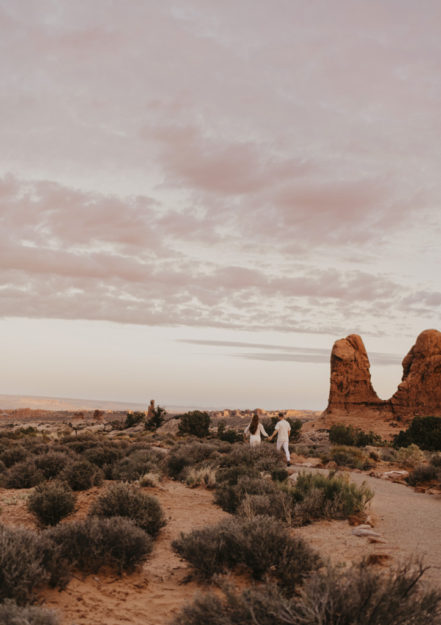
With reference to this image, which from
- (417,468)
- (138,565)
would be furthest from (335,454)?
(138,565)

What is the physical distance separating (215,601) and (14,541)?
2693 millimetres

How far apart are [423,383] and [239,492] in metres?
41.7

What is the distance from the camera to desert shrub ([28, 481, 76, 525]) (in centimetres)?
912

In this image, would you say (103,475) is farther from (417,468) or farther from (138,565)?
(417,468)

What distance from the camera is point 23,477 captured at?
1362 cm

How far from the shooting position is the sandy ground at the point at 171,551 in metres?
5.10

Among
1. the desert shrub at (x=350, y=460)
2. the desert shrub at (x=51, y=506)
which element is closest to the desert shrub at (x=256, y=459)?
the desert shrub at (x=350, y=460)

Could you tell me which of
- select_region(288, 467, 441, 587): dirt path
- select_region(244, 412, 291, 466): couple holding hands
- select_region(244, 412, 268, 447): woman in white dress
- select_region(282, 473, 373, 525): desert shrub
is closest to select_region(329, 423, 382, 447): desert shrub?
select_region(244, 412, 291, 466): couple holding hands

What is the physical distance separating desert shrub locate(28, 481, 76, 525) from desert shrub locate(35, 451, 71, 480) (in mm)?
5126

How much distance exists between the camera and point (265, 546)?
587cm

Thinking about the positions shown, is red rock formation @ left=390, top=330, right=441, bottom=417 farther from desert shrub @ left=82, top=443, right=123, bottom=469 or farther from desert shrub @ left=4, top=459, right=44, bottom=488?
desert shrub @ left=4, top=459, right=44, bottom=488

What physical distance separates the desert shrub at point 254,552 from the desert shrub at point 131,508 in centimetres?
221

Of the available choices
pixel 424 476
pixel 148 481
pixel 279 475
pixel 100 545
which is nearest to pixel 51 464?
pixel 148 481

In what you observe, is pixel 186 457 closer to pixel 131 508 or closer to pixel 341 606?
pixel 131 508
